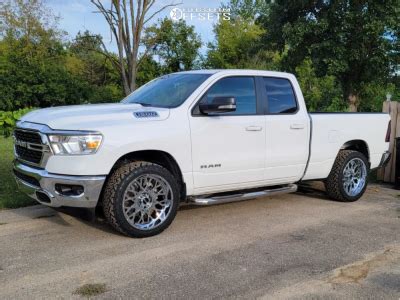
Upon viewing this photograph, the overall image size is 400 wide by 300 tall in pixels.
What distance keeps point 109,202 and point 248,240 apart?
1.61m

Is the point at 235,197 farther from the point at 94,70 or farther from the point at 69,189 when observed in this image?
the point at 94,70

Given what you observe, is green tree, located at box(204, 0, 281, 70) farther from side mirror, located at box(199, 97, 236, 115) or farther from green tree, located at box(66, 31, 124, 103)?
side mirror, located at box(199, 97, 236, 115)

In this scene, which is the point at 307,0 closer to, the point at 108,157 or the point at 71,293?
the point at 108,157

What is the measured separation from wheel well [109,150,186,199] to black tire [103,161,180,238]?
0.12 meters

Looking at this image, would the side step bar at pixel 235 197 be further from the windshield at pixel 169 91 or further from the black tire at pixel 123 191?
the windshield at pixel 169 91

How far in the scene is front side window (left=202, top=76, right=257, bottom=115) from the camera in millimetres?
5898

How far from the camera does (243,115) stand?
19.7ft

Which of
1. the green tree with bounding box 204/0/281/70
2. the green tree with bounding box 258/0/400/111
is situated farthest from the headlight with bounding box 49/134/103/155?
the green tree with bounding box 204/0/281/70

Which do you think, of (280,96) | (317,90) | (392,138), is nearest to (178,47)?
(317,90)

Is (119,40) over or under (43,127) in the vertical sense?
over

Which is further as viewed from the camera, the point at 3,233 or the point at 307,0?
the point at 307,0

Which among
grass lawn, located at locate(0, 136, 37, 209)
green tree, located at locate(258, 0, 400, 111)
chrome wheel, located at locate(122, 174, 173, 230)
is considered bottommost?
grass lawn, located at locate(0, 136, 37, 209)

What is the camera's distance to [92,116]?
5.04m

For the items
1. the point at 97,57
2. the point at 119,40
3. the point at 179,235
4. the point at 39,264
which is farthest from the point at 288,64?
the point at 97,57
